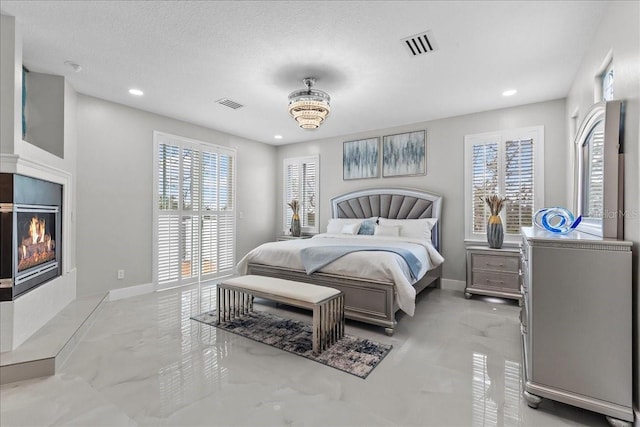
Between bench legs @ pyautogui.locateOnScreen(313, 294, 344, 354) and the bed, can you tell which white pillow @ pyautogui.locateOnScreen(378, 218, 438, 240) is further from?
bench legs @ pyautogui.locateOnScreen(313, 294, 344, 354)

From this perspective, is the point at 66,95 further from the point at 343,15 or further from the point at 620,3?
the point at 620,3

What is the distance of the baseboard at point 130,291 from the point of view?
13.4 ft

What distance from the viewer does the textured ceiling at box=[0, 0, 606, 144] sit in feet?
7.38

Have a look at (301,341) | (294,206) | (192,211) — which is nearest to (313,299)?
(301,341)

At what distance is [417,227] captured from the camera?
14.9 feet

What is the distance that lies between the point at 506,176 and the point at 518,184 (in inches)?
7.3

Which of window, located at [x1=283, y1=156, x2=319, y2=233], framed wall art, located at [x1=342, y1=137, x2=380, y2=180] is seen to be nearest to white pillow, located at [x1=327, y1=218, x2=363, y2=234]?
window, located at [x1=283, y1=156, x2=319, y2=233]

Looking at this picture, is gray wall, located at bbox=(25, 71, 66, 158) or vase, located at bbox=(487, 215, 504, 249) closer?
gray wall, located at bbox=(25, 71, 66, 158)

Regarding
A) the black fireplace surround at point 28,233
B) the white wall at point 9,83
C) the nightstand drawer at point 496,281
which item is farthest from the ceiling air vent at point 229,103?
the nightstand drawer at point 496,281

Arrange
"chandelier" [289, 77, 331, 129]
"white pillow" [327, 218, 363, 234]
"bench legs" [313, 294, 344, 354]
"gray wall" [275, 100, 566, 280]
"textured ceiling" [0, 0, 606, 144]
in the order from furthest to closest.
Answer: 1. "white pillow" [327, 218, 363, 234]
2. "gray wall" [275, 100, 566, 280]
3. "chandelier" [289, 77, 331, 129]
4. "bench legs" [313, 294, 344, 354]
5. "textured ceiling" [0, 0, 606, 144]

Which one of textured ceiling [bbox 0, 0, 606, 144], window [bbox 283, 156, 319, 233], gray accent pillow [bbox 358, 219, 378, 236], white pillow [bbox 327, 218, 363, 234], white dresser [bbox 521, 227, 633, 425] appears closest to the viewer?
white dresser [bbox 521, 227, 633, 425]

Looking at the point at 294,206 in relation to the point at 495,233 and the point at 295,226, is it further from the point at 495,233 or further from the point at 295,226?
the point at 495,233

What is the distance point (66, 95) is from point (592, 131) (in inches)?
202

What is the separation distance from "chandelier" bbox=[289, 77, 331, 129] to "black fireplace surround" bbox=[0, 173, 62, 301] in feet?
8.21
